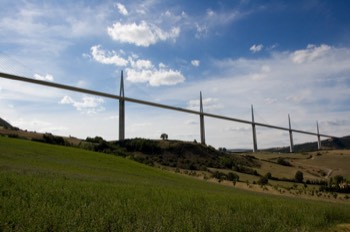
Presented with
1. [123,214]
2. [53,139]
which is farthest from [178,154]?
[123,214]

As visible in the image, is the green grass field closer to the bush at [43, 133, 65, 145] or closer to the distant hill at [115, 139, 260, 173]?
the bush at [43, 133, 65, 145]

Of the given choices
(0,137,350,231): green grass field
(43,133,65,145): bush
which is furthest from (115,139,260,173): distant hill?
(0,137,350,231): green grass field

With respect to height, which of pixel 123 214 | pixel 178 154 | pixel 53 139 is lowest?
pixel 123 214

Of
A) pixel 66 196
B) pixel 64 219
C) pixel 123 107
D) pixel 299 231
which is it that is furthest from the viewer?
pixel 123 107

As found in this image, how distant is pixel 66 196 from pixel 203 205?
4708mm

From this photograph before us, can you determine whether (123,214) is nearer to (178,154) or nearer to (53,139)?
(53,139)

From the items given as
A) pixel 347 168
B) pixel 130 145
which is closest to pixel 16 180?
pixel 130 145

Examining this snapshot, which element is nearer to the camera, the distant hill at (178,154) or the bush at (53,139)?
the bush at (53,139)

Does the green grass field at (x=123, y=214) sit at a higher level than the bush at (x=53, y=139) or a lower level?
lower

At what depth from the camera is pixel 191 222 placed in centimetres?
925

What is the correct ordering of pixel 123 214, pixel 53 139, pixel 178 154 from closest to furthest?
1. pixel 123 214
2. pixel 53 139
3. pixel 178 154

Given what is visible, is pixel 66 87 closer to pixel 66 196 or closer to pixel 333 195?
pixel 333 195

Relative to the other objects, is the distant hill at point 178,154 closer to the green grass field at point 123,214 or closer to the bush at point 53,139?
the bush at point 53,139

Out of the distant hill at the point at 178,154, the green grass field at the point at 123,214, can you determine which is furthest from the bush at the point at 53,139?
the green grass field at the point at 123,214
